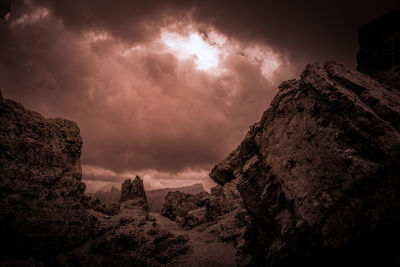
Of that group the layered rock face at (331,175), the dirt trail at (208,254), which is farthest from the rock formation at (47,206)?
the layered rock face at (331,175)

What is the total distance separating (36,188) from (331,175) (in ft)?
89.1

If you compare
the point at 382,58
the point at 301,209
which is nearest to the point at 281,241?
the point at 301,209

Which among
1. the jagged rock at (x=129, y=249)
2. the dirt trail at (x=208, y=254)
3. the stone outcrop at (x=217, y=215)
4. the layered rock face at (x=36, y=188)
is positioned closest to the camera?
the layered rock face at (x=36, y=188)

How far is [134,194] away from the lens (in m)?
71.6

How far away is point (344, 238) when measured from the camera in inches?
304

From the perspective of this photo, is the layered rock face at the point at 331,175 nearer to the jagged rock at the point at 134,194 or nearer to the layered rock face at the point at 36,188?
the layered rock face at the point at 36,188

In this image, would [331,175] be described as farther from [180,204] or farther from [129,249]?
[180,204]

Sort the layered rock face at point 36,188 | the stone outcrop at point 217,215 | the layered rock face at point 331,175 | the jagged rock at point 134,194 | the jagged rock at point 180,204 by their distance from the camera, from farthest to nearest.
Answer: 1. the jagged rock at point 134,194
2. the jagged rock at point 180,204
3. the stone outcrop at point 217,215
4. the layered rock face at point 36,188
5. the layered rock face at point 331,175

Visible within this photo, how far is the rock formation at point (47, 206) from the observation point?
16.0 meters

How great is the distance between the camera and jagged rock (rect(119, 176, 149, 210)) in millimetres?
67338

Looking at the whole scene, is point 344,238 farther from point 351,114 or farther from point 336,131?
point 351,114

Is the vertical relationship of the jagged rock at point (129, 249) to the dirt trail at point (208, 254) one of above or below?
above

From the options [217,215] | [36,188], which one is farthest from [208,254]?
[36,188]

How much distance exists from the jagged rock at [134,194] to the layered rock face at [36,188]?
50.0 m
